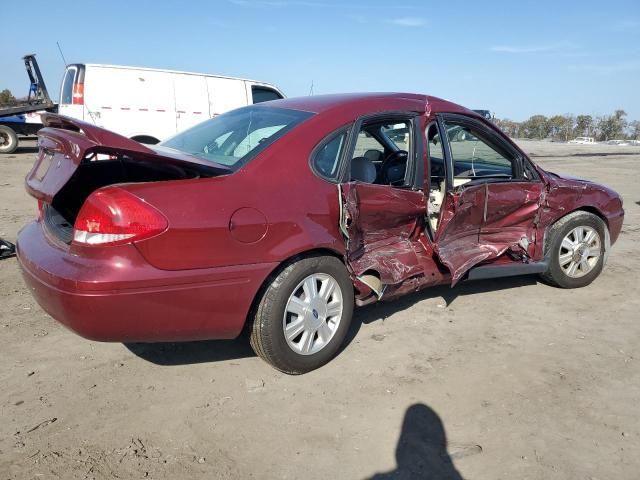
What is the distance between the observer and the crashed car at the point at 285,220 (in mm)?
2549

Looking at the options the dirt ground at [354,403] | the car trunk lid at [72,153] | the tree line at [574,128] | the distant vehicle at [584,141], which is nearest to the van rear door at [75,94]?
the dirt ground at [354,403]

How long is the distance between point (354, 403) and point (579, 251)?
291 cm

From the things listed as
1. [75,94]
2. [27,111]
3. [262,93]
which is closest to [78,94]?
[75,94]

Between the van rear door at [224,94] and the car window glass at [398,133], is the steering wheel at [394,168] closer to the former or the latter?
the car window glass at [398,133]

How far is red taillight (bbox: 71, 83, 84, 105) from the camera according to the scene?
10383 millimetres

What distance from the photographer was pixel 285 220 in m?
2.94

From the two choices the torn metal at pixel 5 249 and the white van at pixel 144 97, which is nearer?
the torn metal at pixel 5 249

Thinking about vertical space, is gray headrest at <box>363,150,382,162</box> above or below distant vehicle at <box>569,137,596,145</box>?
below

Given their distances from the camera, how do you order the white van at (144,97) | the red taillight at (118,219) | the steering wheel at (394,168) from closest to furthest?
the red taillight at (118,219) < the steering wheel at (394,168) < the white van at (144,97)

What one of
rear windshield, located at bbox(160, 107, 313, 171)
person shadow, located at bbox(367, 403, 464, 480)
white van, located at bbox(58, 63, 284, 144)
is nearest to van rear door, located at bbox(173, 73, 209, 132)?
white van, located at bbox(58, 63, 284, 144)

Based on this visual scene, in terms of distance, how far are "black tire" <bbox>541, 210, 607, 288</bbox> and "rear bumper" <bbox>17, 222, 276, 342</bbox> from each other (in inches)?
112

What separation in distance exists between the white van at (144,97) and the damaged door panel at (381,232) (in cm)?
757

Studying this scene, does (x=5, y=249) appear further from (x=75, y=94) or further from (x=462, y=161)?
(x=75, y=94)

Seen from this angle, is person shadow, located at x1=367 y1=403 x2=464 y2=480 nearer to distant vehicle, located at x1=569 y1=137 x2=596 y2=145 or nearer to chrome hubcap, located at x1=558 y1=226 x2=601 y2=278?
chrome hubcap, located at x1=558 y1=226 x2=601 y2=278
